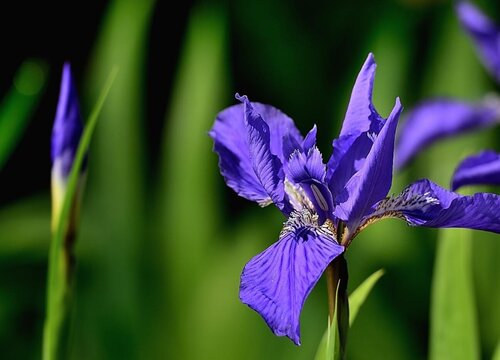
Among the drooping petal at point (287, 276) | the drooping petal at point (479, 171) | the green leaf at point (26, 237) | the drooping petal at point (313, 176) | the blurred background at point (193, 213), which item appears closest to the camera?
the drooping petal at point (287, 276)

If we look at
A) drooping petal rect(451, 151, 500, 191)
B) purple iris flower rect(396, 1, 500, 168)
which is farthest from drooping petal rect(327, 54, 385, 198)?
purple iris flower rect(396, 1, 500, 168)

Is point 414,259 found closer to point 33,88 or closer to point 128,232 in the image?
point 128,232

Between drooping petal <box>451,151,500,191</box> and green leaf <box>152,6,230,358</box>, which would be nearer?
drooping petal <box>451,151,500,191</box>

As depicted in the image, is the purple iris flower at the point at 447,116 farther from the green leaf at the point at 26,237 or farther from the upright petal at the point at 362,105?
the green leaf at the point at 26,237

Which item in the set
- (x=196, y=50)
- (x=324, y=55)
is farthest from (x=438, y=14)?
(x=196, y=50)

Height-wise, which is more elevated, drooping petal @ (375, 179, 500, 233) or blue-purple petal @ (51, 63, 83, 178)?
blue-purple petal @ (51, 63, 83, 178)

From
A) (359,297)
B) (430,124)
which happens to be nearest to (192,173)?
(430,124)

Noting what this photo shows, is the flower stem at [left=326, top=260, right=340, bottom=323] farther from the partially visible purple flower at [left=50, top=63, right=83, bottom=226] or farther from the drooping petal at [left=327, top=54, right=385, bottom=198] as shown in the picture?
the partially visible purple flower at [left=50, top=63, right=83, bottom=226]

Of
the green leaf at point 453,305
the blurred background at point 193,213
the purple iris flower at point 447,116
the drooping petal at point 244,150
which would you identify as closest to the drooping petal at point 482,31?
the purple iris flower at point 447,116
